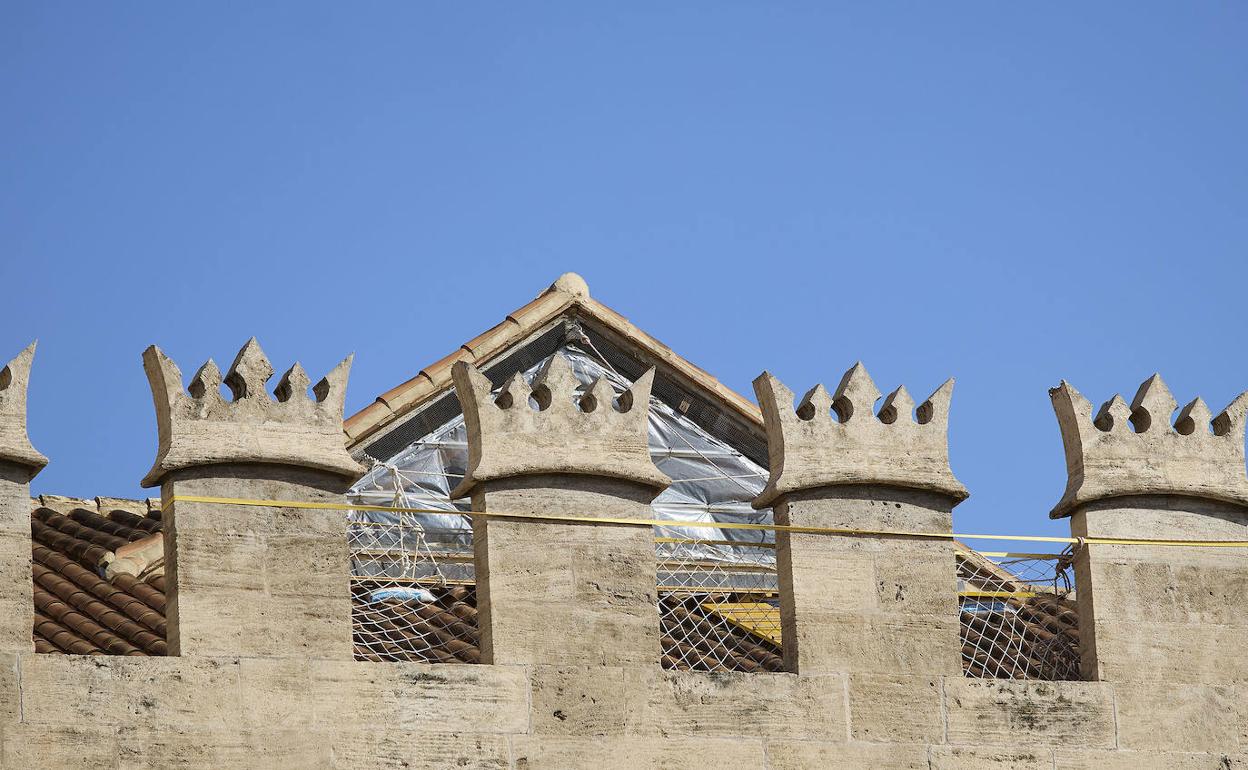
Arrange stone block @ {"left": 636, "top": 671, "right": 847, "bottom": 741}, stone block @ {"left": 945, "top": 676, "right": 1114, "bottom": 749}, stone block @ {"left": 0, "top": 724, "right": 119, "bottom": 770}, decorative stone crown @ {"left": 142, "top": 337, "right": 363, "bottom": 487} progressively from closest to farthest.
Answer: stone block @ {"left": 0, "top": 724, "right": 119, "bottom": 770}, decorative stone crown @ {"left": 142, "top": 337, "right": 363, "bottom": 487}, stone block @ {"left": 636, "top": 671, "right": 847, "bottom": 741}, stone block @ {"left": 945, "top": 676, "right": 1114, "bottom": 749}

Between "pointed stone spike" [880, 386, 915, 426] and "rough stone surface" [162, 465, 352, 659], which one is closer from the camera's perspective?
"rough stone surface" [162, 465, 352, 659]

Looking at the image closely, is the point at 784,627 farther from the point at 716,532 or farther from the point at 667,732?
the point at 716,532

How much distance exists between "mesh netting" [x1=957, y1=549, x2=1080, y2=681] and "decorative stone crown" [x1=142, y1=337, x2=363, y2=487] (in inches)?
118

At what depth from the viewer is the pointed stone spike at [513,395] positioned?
969 cm

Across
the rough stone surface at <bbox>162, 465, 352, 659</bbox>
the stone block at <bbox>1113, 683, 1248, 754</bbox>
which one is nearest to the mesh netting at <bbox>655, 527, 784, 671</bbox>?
the stone block at <bbox>1113, 683, 1248, 754</bbox>

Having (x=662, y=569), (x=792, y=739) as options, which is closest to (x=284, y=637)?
(x=792, y=739)

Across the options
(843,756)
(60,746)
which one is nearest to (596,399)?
(843,756)

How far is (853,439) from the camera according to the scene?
10.2m

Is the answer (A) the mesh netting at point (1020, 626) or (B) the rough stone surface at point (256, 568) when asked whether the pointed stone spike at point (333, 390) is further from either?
(A) the mesh netting at point (1020, 626)

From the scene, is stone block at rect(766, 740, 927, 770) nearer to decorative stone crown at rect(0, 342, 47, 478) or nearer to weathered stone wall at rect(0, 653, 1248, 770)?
weathered stone wall at rect(0, 653, 1248, 770)

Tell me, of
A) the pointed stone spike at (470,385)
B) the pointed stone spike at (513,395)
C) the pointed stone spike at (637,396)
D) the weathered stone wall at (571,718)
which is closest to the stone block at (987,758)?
the weathered stone wall at (571,718)

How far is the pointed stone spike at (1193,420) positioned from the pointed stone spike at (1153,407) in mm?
62

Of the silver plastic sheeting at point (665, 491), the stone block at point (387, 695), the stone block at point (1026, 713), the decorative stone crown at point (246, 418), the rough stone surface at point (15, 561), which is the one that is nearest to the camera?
the rough stone surface at point (15, 561)

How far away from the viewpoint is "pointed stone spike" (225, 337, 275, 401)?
9344mm
